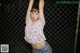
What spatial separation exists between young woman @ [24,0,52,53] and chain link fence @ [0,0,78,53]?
488 millimetres

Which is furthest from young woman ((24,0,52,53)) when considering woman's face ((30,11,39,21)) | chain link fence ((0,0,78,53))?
chain link fence ((0,0,78,53))

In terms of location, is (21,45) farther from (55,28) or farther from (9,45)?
(55,28)

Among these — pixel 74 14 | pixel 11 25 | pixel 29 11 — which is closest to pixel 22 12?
pixel 11 25

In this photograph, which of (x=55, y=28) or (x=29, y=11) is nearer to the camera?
(x=29, y=11)

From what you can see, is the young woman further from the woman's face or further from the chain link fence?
the chain link fence

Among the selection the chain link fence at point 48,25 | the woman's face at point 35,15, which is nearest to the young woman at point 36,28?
the woman's face at point 35,15

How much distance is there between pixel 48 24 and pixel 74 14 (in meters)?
0.45

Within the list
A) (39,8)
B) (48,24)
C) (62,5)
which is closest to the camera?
(39,8)

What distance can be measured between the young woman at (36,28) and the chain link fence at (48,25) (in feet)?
1.60

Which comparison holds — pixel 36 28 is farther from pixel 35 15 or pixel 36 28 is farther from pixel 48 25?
pixel 48 25

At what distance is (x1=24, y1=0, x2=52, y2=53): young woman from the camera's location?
9.45 ft

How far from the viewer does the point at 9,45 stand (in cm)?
353

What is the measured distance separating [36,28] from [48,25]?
0.62 m

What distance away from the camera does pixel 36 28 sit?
291 centimetres
